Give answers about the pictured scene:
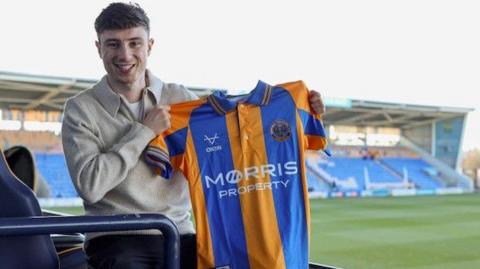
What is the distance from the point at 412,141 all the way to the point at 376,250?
21.6m

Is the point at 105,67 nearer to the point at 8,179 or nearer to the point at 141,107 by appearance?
the point at 141,107

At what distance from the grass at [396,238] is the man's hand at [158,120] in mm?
5047

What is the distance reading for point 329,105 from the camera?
21.9m

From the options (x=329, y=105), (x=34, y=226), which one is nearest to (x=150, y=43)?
(x=34, y=226)

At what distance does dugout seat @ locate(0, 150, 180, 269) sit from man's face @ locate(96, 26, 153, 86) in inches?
18.2

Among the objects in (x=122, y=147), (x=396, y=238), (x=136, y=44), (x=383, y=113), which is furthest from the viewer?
(x=383, y=113)

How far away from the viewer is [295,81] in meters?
2.02

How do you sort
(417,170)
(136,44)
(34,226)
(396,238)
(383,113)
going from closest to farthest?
(34,226)
(136,44)
(396,238)
(383,113)
(417,170)

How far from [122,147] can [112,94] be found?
24 centimetres

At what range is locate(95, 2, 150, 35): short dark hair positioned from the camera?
1.73 metres

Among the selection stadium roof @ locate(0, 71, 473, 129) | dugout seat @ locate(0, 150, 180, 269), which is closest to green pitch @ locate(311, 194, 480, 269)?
dugout seat @ locate(0, 150, 180, 269)

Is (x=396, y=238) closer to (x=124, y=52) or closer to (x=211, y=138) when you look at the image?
(x=211, y=138)

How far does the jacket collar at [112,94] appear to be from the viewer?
1.82 metres

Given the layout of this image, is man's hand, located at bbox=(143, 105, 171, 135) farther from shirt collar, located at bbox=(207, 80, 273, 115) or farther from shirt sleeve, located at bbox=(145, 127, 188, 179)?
shirt collar, located at bbox=(207, 80, 273, 115)
